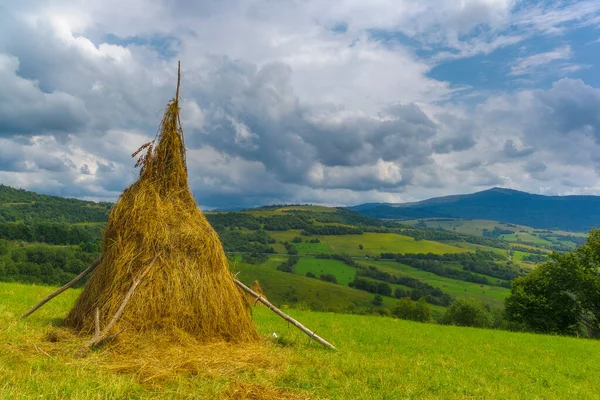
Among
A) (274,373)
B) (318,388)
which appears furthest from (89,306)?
(318,388)

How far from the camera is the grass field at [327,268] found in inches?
5571

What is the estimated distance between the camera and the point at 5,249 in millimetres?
73875

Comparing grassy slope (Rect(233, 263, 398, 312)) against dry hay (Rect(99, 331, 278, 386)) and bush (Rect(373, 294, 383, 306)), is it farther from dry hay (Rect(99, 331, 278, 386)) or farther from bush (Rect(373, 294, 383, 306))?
dry hay (Rect(99, 331, 278, 386))

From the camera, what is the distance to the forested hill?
158125 mm

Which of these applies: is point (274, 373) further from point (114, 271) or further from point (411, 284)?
point (411, 284)

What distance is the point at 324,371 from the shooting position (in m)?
10.1

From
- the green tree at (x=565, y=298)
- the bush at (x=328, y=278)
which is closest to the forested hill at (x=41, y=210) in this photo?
the bush at (x=328, y=278)

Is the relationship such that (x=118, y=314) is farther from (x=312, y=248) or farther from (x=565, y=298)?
(x=312, y=248)

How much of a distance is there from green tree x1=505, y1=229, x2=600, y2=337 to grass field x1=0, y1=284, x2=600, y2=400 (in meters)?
21.8

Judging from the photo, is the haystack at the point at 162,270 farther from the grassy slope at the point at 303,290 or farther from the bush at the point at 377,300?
the bush at the point at 377,300

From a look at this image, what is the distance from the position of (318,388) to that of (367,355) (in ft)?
18.1

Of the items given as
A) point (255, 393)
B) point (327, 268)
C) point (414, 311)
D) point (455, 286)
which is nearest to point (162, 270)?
point (255, 393)

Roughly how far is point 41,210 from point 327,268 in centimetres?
13243

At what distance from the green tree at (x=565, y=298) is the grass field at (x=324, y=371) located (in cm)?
2177
